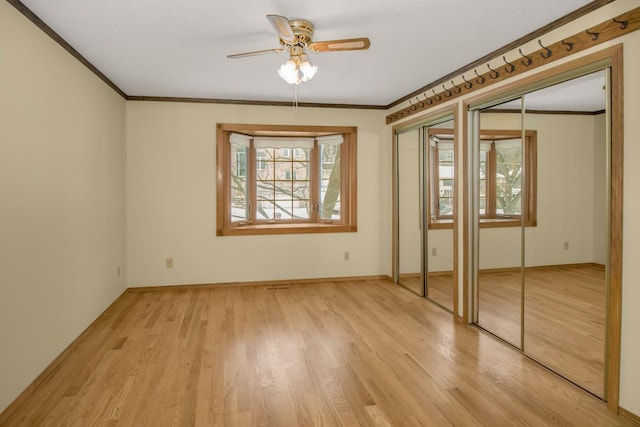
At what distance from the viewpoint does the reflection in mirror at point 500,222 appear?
317 centimetres

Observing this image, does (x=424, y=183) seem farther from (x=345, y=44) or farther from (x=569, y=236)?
(x=345, y=44)

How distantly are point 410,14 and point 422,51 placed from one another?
0.75 m

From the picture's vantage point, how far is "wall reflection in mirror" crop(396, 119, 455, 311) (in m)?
4.18

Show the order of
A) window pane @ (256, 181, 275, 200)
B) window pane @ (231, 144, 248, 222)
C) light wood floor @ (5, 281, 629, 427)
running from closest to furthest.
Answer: light wood floor @ (5, 281, 629, 427) → window pane @ (231, 144, 248, 222) → window pane @ (256, 181, 275, 200)

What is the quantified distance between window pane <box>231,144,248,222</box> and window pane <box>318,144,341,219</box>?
1067mm

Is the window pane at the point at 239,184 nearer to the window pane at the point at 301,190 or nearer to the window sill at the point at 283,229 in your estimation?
the window sill at the point at 283,229

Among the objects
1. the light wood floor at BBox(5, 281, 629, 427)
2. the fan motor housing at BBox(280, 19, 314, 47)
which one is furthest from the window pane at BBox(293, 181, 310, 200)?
the fan motor housing at BBox(280, 19, 314, 47)

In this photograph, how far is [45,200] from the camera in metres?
2.77

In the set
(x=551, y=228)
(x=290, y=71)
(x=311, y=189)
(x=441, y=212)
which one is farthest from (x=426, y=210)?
(x=290, y=71)

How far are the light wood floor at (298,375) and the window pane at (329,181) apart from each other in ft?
6.10

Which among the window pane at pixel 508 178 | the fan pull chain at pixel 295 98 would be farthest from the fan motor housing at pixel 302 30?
the window pane at pixel 508 178

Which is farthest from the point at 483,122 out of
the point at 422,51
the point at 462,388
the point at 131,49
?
the point at 131,49

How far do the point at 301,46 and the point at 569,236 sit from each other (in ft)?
7.44

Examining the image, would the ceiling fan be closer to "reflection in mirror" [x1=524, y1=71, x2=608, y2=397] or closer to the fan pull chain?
"reflection in mirror" [x1=524, y1=71, x2=608, y2=397]
